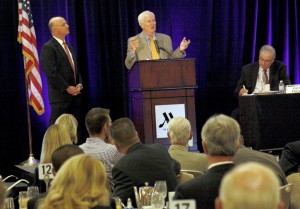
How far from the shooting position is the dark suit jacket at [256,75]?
9844 mm

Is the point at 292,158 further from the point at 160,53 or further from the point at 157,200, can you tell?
the point at 160,53

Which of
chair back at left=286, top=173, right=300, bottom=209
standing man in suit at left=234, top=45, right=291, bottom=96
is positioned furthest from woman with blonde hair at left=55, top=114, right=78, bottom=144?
standing man in suit at left=234, top=45, right=291, bottom=96

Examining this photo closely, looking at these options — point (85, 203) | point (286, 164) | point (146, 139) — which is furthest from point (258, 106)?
point (85, 203)

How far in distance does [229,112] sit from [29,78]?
350cm

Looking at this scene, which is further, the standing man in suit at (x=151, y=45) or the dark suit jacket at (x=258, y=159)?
the standing man in suit at (x=151, y=45)

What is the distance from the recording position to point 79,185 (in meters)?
3.25

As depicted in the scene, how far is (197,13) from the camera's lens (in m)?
11.0

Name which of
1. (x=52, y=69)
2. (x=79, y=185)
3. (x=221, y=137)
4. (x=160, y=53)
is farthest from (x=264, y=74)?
(x=79, y=185)

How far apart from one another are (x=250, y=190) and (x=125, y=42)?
8.39 m

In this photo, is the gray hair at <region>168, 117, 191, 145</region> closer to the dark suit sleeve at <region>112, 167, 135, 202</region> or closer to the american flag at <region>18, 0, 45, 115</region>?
the dark suit sleeve at <region>112, 167, 135, 202</region>

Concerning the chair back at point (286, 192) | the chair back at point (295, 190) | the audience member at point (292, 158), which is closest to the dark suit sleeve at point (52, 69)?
the audience member at point (292, 158)

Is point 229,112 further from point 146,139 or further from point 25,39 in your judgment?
point 25,39

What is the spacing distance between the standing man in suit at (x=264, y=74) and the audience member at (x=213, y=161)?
5.83 m

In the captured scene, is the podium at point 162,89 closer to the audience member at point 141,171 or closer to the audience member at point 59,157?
the audience member at point 141,171
